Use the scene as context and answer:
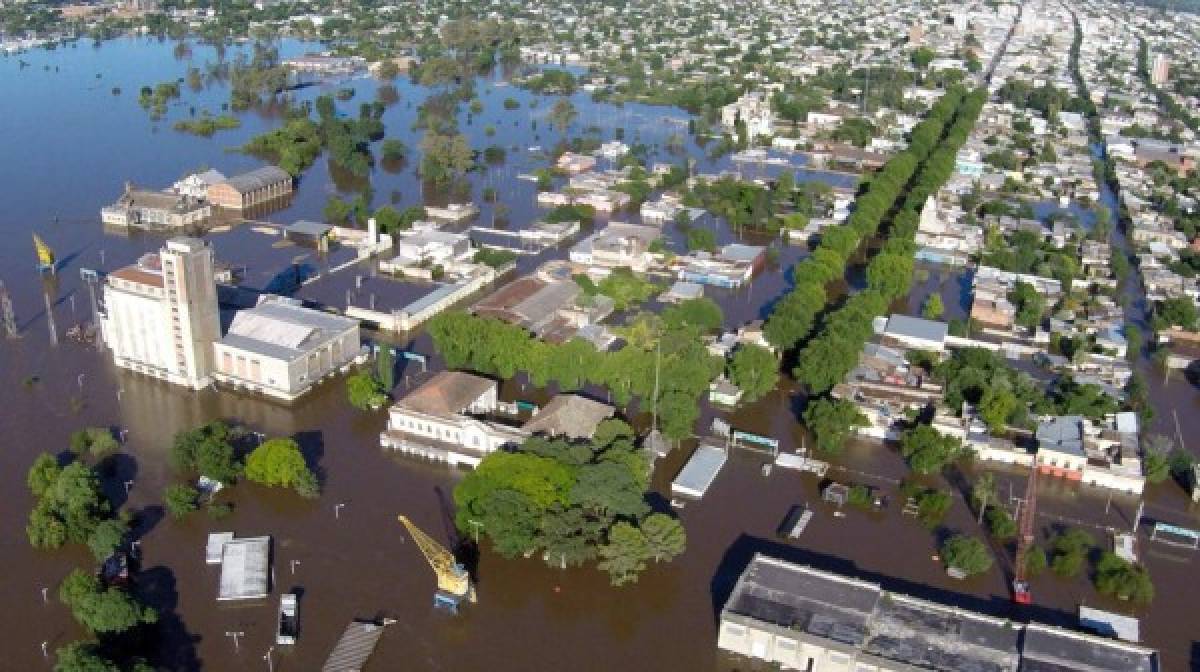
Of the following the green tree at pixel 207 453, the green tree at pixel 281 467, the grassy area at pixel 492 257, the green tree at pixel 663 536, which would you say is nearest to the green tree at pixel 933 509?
the green tree at pixel 663 536

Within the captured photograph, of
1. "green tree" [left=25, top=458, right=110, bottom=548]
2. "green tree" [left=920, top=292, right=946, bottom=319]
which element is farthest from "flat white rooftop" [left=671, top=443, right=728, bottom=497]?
"green tree" [left=25, top=458, right=110, bottom=548]

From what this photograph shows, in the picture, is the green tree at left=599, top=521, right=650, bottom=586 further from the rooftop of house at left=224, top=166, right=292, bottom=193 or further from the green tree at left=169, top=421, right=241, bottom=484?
the rooftop of house at left=224, top=166, right=292, bottom=193

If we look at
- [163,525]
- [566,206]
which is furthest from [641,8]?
[163,525]

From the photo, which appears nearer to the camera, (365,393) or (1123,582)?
(1123,582)

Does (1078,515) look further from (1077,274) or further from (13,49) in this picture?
(13,49)

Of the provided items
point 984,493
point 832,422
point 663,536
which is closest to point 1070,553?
point 984,493

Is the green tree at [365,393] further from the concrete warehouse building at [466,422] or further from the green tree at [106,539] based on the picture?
the green tree at [106,539]

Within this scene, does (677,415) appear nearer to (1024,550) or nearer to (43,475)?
(1024,550)
